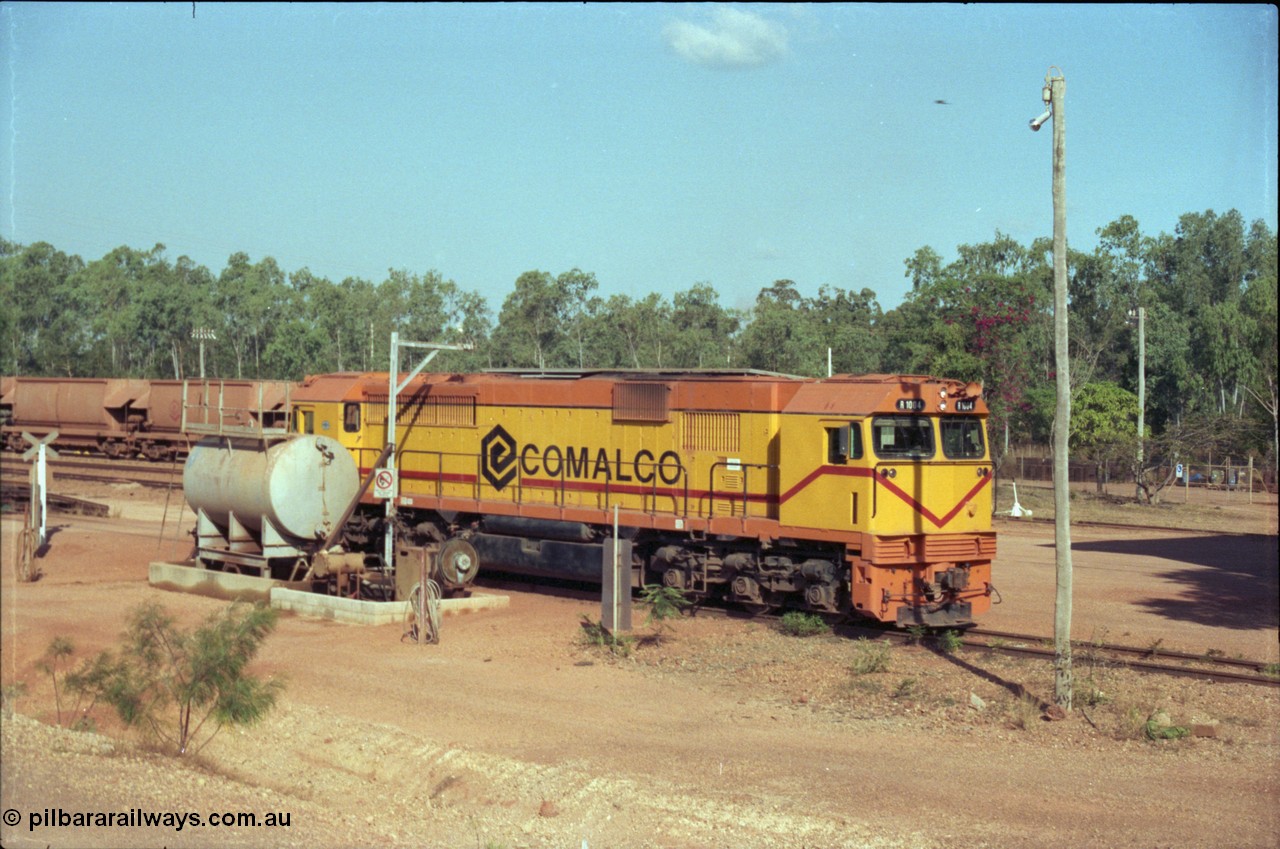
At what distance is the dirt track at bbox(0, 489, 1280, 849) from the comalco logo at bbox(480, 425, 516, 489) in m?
3.79

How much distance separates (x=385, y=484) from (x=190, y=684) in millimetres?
8516

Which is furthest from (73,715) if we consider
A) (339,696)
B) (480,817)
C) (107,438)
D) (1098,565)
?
(107,438)

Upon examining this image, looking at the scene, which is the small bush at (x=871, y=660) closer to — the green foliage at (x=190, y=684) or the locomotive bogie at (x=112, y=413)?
the green foliage at (x=190, y=684)

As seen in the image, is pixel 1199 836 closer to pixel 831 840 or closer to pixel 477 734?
pixel 831 840

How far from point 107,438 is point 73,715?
A: 34.2m

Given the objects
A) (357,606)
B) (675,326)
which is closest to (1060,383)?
(357,606)

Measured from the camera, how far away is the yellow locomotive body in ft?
56.6

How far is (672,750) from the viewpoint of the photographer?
475 inches

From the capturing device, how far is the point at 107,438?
150 feet

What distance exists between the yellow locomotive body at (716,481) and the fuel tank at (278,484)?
160 cm

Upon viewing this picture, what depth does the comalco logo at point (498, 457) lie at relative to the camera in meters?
22.4

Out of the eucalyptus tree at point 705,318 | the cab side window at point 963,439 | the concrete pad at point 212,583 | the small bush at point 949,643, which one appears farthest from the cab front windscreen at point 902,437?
the eucalyptus tree at point 705,318

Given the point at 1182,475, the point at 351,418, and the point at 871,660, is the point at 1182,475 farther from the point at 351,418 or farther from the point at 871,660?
the point at 871,660

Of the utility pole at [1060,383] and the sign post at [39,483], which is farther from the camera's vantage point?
the sign post at [39,483]
